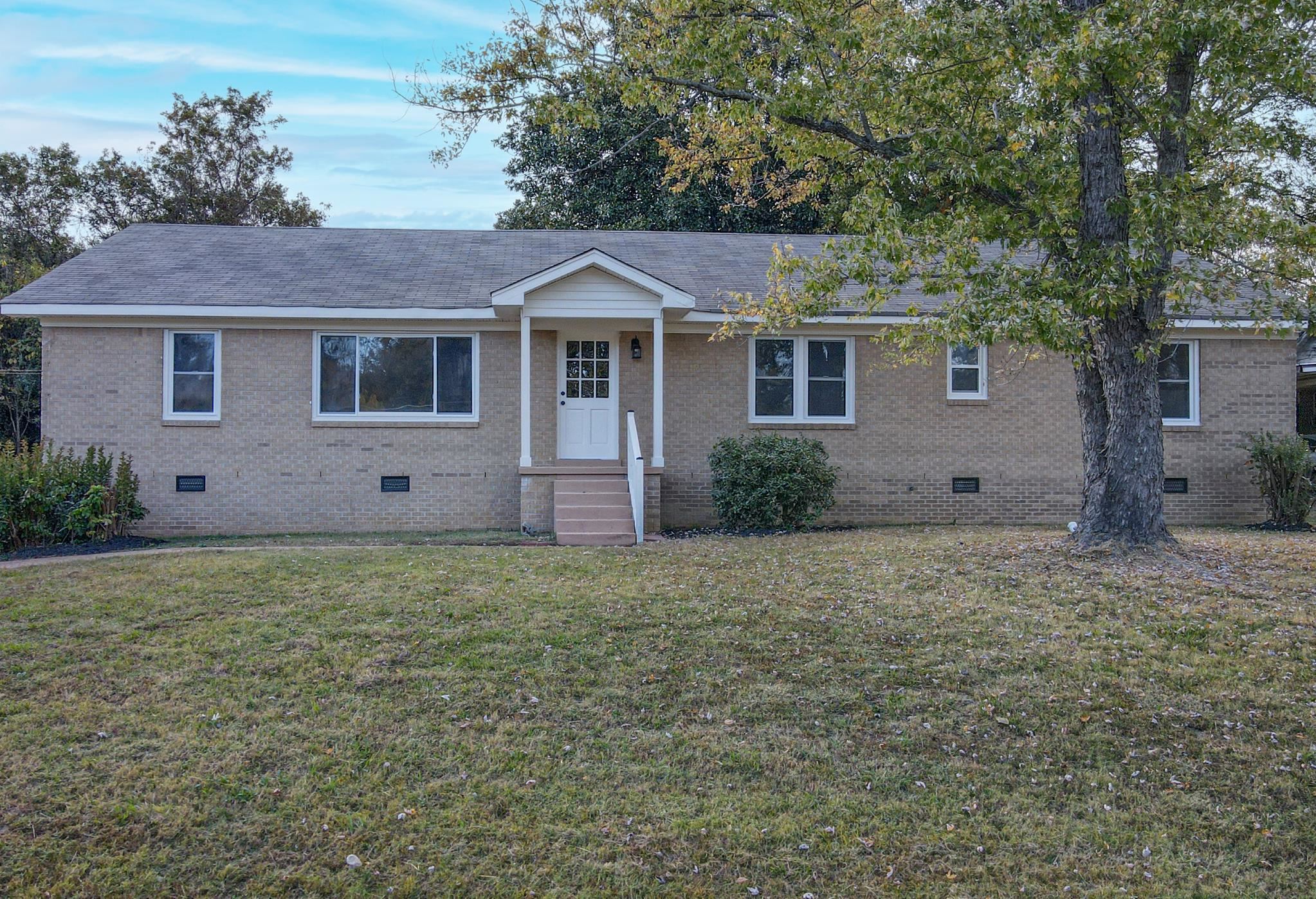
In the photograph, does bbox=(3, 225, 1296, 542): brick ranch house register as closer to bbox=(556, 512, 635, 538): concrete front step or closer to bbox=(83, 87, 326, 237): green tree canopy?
bbox=(556, 512, 635, 538): concrete front step

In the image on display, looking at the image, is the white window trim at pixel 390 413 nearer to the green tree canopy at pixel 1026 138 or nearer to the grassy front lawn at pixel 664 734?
the green tree canopy at pixel 1026 138

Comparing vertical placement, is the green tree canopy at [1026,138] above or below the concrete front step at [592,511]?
above

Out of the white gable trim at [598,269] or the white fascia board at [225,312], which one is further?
the white fascia board at [225,312]

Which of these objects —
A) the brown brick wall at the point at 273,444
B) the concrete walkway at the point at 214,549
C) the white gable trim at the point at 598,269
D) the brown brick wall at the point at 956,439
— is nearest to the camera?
the concrete walkway at the point at 214,549

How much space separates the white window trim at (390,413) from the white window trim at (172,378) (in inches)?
51.8

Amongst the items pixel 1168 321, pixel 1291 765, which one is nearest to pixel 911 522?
pixel 1168 321

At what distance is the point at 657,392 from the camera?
13570 mm

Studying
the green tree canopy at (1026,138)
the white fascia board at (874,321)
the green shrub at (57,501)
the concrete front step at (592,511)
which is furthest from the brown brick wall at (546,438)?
the green tree canopy at (1026,138)

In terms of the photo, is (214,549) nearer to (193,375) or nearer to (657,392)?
(193,375)

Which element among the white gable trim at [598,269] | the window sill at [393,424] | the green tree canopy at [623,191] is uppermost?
the green tree canopy at [623,191]

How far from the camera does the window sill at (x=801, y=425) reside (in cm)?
1459

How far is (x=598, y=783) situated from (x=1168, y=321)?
23.2 ft

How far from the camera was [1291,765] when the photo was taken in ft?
17.4

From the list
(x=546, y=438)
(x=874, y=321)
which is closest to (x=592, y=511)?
(x=546, y=438)
